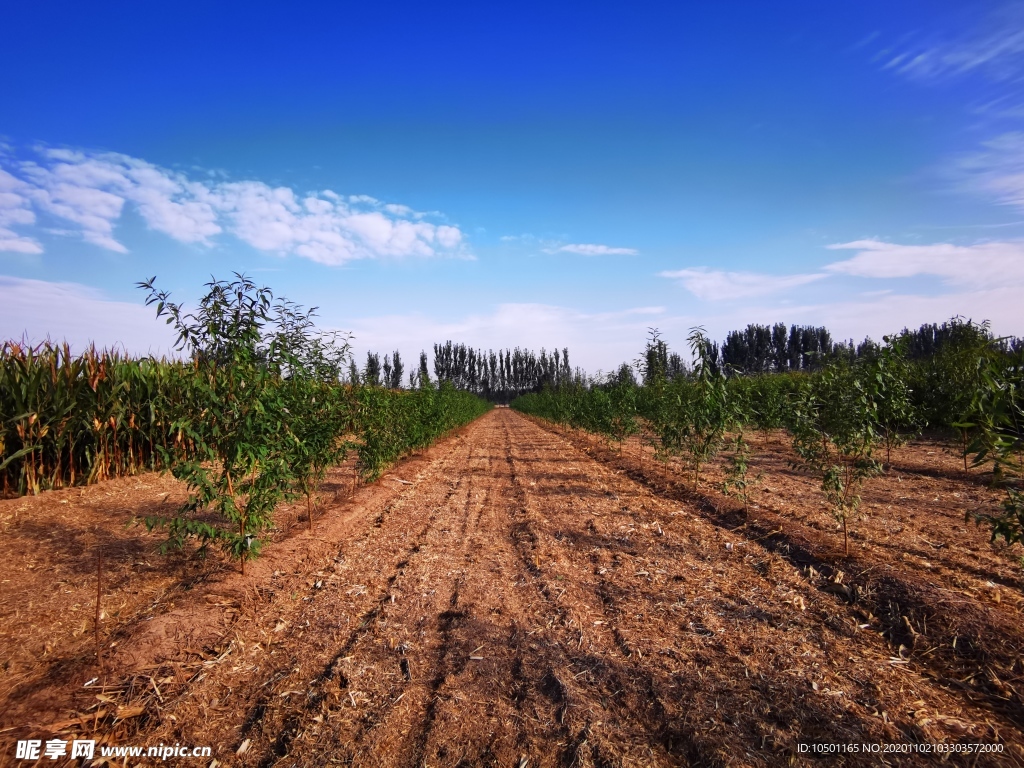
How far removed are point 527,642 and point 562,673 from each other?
0.60 metres

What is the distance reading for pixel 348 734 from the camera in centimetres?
332

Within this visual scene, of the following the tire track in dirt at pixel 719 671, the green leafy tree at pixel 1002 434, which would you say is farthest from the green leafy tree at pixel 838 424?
the green leafy tree at pixel 1002 434

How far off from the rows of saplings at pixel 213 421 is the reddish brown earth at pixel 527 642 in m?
1.05

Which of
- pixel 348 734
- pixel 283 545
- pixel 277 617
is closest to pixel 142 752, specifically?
pixel 348 734

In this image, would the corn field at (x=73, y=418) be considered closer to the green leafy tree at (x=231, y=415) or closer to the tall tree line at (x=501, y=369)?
the green leafy tree at (x=231, y=415)

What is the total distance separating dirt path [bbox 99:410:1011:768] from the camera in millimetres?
3213

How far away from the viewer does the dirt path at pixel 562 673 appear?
321cm

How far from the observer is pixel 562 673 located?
4.00 metres

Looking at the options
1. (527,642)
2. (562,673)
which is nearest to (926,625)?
(562,673)

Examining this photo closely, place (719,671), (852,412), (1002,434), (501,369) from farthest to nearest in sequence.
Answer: (501,369), (852,412), (719,671), (1002,434)

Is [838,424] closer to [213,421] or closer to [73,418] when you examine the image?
[213,421]

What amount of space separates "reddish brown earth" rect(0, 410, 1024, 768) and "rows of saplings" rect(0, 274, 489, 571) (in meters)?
1.05

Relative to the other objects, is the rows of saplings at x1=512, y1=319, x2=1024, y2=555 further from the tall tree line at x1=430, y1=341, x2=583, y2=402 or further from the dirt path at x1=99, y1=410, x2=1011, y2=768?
the tall tree line at x1=430, y1=341, x2=583, y2=402

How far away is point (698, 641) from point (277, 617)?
14.2 ft
